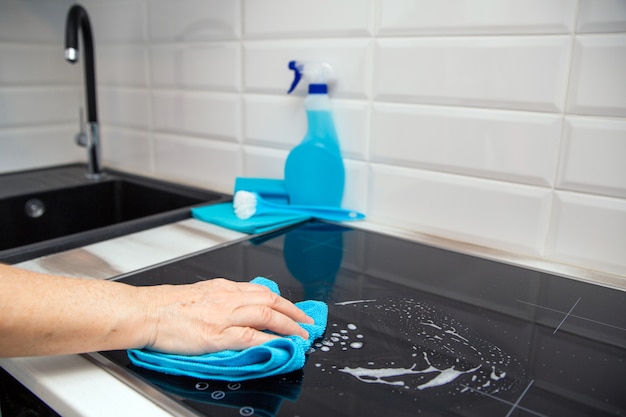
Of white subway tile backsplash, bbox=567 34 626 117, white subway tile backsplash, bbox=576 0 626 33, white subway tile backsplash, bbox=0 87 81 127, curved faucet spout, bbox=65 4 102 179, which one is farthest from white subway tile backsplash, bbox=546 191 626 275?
white subway tile backsplash, bbox=0 87 81 127

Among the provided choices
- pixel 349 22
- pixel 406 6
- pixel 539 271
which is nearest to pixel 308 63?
pixel 349 22

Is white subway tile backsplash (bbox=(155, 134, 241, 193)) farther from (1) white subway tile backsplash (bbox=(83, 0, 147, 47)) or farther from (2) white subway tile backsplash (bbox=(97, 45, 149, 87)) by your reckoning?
(1) white subway tile backsplash (bbox=(83, 0, 147, 47))

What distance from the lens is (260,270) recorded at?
0.84 meters

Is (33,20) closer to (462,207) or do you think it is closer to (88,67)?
(88,67)

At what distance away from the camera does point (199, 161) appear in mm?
1330

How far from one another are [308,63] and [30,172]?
0.86 m

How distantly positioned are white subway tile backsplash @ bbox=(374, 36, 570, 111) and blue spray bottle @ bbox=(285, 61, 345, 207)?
0.11 meters

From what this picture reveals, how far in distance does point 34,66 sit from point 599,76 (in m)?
1.33

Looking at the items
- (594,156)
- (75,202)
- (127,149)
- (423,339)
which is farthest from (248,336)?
(127,149)

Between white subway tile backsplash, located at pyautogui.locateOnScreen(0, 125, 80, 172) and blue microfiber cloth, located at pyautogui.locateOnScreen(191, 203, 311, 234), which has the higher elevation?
white subway tile backsplash, located at pyautogui.locateOnScreen(0, 125, 80, 172)

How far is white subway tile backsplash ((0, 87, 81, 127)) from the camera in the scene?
1.37m

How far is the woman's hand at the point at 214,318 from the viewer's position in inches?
23.0

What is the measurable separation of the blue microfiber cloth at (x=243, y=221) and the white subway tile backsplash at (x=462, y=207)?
0.17 meters

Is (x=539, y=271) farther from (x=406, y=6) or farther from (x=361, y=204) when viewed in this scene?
(x=406, y=6)
